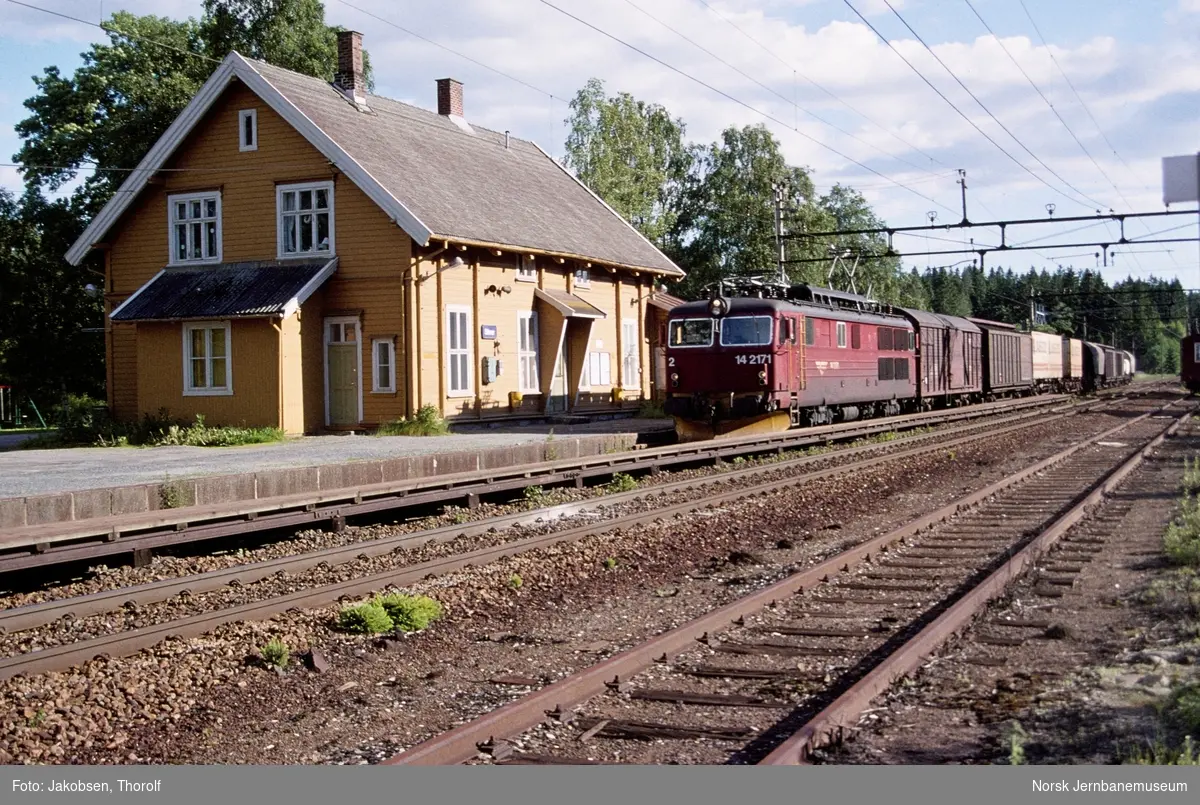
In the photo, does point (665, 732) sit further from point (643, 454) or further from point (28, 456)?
point (28, 456)

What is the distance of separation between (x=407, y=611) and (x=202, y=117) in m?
22.1

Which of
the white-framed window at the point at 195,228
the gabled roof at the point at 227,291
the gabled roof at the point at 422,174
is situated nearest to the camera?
the gabled roof at the point at 227,291

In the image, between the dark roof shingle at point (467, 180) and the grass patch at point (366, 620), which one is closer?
the grass patch at point (366, 620)

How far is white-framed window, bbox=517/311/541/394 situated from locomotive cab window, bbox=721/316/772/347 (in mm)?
6571

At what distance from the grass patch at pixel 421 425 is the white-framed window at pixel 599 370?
7188 mm

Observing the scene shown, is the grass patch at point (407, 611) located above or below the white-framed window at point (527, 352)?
below

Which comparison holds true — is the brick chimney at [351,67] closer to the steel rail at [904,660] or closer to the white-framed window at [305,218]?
the white-framed window at [305,218]

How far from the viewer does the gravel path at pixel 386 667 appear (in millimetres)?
5973

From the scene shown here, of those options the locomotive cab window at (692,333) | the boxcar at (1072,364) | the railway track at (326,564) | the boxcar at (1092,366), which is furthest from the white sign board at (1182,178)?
the boxcar at (1092,366)

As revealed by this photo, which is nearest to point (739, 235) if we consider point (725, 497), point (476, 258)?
point (476, 258)

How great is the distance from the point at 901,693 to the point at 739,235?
2167 inches

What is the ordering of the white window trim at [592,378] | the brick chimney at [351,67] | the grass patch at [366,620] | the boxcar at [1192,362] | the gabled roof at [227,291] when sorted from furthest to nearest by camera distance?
the boxcar at [1192,362]
the white window trim at [592,378]
the brick chimney at [351,67]
the gabled roof at [227,291]
the grass patch at [366,620]

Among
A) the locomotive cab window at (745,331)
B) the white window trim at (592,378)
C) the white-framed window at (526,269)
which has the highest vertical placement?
the white-framed window at (526,269)

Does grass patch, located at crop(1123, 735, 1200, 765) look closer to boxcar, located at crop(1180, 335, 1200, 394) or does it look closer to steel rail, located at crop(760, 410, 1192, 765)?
steel rail, located at crop(760, 410, 1192, 765)
